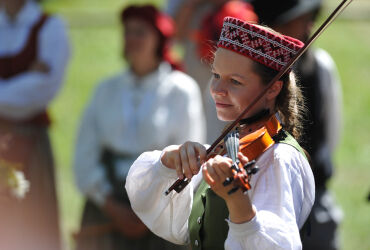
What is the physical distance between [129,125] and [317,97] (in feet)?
3.79

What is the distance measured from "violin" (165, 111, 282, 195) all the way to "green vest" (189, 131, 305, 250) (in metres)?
0.05

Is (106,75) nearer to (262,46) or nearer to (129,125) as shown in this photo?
(129,125)

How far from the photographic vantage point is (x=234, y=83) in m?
2.23

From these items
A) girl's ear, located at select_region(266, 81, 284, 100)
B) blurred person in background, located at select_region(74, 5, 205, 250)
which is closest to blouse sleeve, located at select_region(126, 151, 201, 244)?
girl's ear, located at select_region(266, 81, 284, 100)

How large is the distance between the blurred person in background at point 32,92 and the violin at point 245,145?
2.63 metres

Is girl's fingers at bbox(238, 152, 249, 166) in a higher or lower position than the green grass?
higher


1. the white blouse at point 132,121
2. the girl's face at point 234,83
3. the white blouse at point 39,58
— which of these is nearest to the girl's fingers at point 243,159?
the girl's face at point 234,83

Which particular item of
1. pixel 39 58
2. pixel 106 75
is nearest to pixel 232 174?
pixel 39 58

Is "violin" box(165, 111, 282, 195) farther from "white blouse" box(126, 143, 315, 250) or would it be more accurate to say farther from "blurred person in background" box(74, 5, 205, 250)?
"blurred person in background" box(74, 5, 205, 250)

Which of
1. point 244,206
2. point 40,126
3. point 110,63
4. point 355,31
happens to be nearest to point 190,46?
point 40,126

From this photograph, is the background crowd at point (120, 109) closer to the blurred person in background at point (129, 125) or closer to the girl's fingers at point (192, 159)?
the blurred person in background at point (129, 125)

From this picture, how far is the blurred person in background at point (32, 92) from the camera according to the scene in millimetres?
4734

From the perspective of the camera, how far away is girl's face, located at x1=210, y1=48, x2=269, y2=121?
221cm

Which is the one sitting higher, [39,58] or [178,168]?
[178,168]
